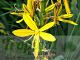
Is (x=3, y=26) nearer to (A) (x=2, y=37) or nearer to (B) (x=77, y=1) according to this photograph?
(A) (x=2, y=37)

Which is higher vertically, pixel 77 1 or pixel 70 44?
pixel 77 1

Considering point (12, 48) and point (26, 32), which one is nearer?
point (26, 32)

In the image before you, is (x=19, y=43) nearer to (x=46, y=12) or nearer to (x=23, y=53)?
(x=23, y=53)

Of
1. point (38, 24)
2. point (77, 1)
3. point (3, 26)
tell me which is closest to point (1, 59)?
point (3, 26)

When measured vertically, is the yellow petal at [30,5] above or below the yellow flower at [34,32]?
above

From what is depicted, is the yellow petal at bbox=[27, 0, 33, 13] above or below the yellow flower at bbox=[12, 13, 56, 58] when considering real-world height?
above

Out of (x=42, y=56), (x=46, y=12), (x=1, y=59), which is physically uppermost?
(x=46, y=12)

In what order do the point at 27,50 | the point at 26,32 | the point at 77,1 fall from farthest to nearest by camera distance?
the point at 77,1, the point at 27,50, the point at 26,32

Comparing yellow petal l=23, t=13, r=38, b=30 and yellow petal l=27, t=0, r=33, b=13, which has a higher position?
yellow petal l=27, t=0, r=33, b=13

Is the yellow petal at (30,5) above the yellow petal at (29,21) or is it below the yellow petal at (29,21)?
above

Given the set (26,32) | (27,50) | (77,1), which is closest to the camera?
(26,32)
